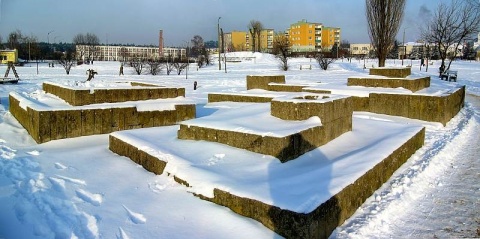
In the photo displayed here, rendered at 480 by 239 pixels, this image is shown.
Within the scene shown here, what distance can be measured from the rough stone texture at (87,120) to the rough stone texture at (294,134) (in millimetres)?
2522

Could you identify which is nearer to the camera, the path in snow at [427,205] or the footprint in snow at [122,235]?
the footprint in snow at [122,235]

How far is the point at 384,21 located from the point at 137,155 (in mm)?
23347

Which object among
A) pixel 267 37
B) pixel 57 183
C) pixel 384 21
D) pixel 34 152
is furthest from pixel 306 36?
pixel 57 183

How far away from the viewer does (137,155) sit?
6.61 meters

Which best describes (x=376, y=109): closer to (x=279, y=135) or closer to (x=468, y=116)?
(x=468, y=116)

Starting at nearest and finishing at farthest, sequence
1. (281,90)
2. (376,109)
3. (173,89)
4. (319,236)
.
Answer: (319,236)
(173,89)
(376,109)
(281,90)

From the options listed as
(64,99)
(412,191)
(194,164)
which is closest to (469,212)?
(412,191)

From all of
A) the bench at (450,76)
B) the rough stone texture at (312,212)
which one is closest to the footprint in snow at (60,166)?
the rough stone texture at (312,212)

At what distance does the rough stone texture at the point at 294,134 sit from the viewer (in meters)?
6.06

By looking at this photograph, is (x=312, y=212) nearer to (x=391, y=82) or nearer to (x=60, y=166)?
(x=60, y=166)

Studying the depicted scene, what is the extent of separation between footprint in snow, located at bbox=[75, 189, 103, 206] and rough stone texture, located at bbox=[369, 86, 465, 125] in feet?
31.7

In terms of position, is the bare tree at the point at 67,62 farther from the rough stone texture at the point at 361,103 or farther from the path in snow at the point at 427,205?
the path in snow at the point at 427,205

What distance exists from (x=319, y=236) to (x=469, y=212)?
7.91 ft

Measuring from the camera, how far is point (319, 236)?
14.0 ft
